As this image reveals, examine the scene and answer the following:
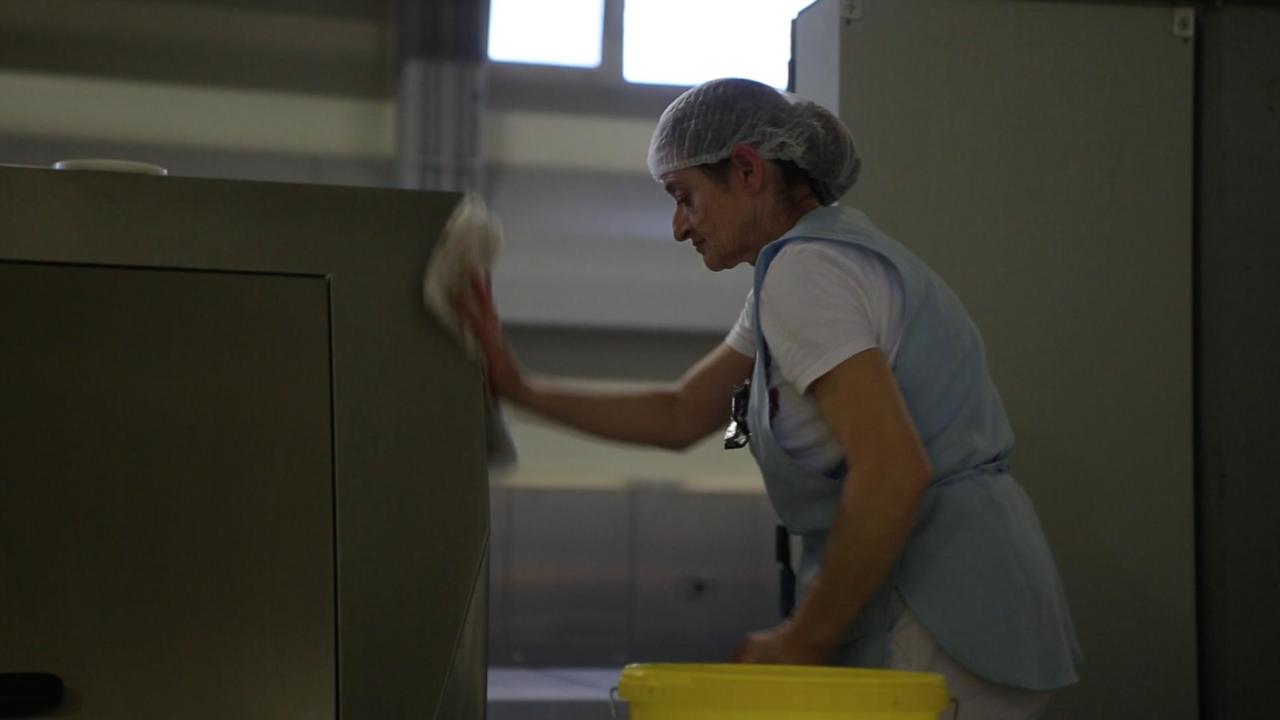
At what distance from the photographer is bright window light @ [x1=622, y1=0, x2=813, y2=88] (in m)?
4.23

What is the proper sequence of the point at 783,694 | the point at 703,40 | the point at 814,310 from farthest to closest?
the point at 703,40 < the point at 814,310 < the point at 783,694

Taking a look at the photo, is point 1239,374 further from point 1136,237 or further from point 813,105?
point 813,105

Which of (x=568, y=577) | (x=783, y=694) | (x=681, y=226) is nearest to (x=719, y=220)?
(x=681, y=226)

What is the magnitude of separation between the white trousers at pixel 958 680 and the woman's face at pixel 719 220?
0.36m

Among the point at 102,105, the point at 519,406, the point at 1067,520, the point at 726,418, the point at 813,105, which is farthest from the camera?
the point at 102,105

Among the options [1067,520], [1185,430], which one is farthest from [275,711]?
[1185,430]

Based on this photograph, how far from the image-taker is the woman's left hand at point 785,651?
1.06 m

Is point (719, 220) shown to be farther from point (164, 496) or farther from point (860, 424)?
point (164, 496)

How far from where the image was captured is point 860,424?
1.04 metres

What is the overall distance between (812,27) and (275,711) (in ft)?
3.87

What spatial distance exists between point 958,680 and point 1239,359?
77 cm

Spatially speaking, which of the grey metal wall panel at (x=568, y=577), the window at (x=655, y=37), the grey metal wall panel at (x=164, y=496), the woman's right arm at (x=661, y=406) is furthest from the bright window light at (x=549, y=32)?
the grey metal wall panel at (x=164, y=496)

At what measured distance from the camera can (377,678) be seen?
88 cm

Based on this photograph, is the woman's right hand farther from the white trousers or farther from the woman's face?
the white trousers
